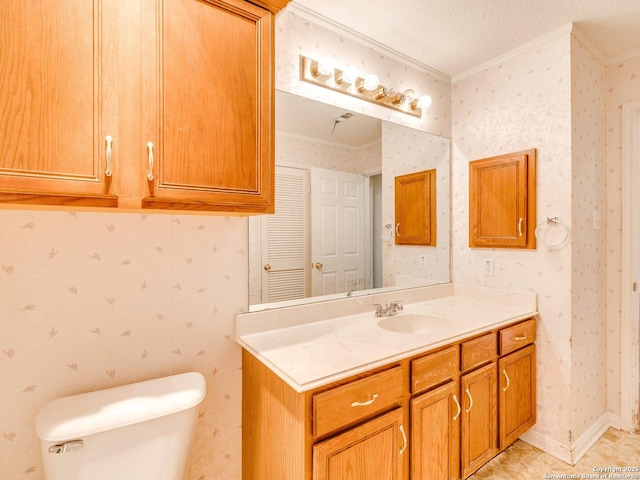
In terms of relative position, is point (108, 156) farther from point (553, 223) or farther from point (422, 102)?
point (553, 223)

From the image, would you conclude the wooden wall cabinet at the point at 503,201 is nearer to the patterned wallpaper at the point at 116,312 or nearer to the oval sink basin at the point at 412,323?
the oval sink basin at the point at 412,323

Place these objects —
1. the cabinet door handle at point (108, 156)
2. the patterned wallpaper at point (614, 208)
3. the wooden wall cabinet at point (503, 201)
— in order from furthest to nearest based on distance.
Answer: the patterned wallpaper at point (614, 208)
the wooden wall cabinet at point (503, 201)
the cabinet door handle at point (108, 156)

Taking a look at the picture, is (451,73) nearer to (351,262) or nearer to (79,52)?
(351,262)

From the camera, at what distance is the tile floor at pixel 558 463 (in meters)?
1.77

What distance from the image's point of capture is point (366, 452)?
1182 millimetres

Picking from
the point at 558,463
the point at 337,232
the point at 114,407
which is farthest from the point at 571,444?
the point at 114,407

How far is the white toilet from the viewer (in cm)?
93

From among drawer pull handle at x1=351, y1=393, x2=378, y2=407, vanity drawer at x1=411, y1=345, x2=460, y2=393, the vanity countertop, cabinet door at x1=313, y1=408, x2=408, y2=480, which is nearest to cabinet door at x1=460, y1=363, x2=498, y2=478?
vanity drawer at x1=411, y1=345, x2=460, y2=393

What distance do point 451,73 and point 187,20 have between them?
1925 millimetres

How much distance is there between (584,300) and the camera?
196cm

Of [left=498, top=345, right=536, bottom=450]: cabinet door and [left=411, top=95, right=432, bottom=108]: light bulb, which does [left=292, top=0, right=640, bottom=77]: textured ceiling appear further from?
[left=498, top=345, right=536, bottom=450]: cabinet door

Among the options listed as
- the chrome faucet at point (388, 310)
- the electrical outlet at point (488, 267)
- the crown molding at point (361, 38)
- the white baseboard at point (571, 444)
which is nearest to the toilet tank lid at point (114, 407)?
the chrome faucet at point (388, 310)

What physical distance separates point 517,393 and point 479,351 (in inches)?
20.1

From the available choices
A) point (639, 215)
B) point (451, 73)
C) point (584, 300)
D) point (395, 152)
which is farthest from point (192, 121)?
point (639, 215)
